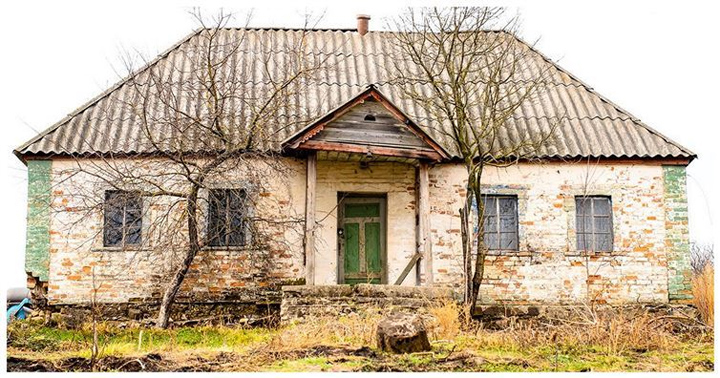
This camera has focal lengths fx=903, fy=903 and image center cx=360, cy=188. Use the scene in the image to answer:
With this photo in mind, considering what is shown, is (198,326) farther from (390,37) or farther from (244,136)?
(390,37)

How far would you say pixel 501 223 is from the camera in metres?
16.6

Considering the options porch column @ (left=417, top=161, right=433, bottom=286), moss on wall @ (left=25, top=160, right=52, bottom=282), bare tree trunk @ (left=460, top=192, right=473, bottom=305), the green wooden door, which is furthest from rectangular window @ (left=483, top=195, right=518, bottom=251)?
moss on wall @ (left=25, top=160, right=52, bottom=282)

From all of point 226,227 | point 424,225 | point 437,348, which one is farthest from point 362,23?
point 437,348

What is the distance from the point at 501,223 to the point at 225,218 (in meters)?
5.02

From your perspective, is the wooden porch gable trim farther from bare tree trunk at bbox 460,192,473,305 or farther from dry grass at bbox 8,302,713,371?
dry grass at bbox 8,302,713,371

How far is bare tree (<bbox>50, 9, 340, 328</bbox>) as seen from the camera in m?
14.8

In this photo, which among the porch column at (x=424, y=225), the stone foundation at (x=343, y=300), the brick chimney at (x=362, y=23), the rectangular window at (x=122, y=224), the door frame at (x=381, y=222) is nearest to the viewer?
the stone foundation at (x=343, y=300)

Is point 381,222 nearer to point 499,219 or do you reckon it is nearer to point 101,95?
point 499,219

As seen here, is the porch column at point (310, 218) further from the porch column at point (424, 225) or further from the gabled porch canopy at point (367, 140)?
the porch column at point (424, 225)

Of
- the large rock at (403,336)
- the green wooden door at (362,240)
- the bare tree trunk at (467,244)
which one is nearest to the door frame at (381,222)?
the green wooden door at (362,240)

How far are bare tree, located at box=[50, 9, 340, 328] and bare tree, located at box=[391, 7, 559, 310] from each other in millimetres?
2101

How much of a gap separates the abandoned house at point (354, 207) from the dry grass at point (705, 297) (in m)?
0.53

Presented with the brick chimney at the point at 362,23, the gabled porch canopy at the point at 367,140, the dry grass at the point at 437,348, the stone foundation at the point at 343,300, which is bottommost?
the dry grass at the point at 437,348

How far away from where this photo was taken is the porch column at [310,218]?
47.7 ft
